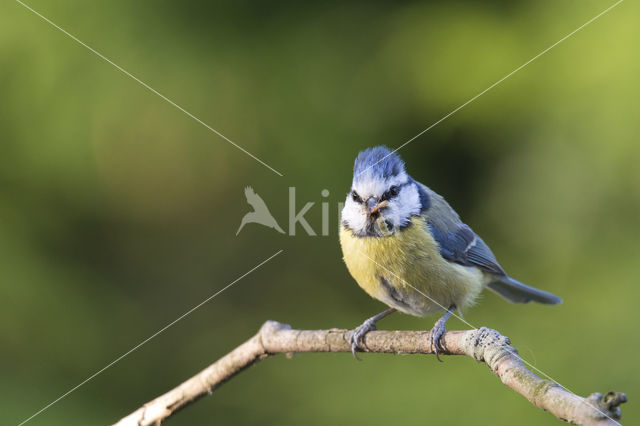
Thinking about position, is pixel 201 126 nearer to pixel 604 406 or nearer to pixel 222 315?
pixel 222 315

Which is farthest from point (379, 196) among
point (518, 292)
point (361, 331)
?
point (518, 292)

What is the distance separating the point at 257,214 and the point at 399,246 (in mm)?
987

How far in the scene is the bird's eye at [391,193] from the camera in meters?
1.95

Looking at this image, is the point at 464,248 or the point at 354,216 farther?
the point at 464,248

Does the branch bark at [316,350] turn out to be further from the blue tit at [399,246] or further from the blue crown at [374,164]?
the blue crown at [374,164]

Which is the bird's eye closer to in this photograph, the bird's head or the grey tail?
the bird's head

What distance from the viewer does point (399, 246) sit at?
203 centimetres

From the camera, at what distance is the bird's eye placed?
195 cm

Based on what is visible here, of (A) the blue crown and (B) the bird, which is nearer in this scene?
(A) the blue crown

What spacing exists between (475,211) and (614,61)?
0.73 meters

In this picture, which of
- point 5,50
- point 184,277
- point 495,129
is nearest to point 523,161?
point 495,129

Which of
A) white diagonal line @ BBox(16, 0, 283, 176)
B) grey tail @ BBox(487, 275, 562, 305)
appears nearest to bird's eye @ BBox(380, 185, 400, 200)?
grey tail @ BBox(487, 275, 562, 305)

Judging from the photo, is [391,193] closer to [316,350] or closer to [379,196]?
[379,196]

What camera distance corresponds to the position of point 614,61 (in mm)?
2205
